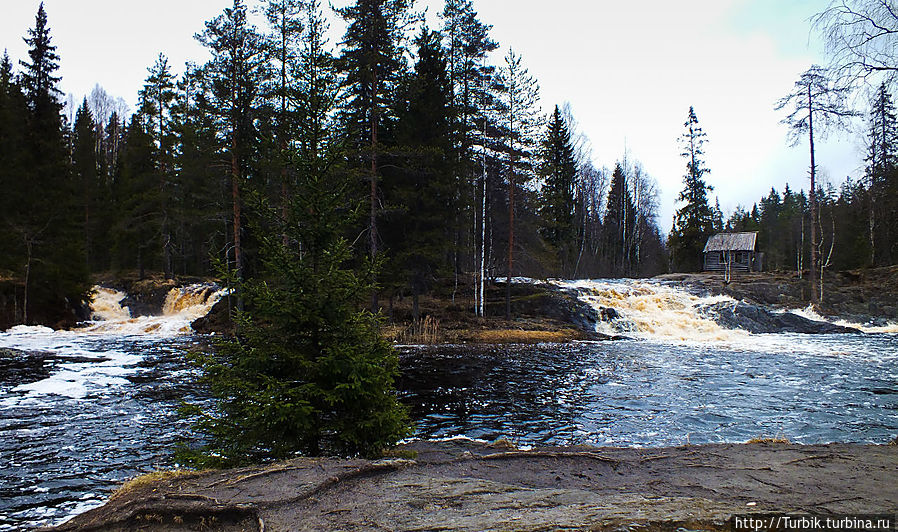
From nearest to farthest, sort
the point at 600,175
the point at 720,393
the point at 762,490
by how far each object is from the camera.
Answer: the point at 762,490
the point at 720,393
the point at 600,175

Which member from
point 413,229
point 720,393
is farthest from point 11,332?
point 720,393

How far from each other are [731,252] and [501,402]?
43717 millimetres

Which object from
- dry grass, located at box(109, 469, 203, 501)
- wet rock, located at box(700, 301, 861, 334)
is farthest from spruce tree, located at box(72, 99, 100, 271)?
wet rock, located at box(700, 301, 861, 334)

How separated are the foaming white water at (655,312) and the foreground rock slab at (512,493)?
74.3ft

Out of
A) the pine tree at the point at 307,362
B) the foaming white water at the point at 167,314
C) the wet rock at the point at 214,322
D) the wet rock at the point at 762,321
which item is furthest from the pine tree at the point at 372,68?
the wet rock at the point at 762,321

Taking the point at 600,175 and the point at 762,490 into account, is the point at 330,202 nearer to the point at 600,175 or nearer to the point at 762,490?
the point at 762,490

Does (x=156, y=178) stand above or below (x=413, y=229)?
above

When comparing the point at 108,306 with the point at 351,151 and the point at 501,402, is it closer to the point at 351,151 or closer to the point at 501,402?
the point at 351,151

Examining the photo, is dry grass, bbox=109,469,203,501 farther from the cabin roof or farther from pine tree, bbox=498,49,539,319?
the cabin roof

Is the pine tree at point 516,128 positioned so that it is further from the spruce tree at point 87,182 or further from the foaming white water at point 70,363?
the spruce tree at point 87,182

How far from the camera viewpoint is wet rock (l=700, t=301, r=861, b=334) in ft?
94.6

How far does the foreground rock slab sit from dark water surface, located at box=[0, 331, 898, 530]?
2807 mm

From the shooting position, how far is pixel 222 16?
23.5m

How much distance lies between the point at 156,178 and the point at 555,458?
37.3 metres
